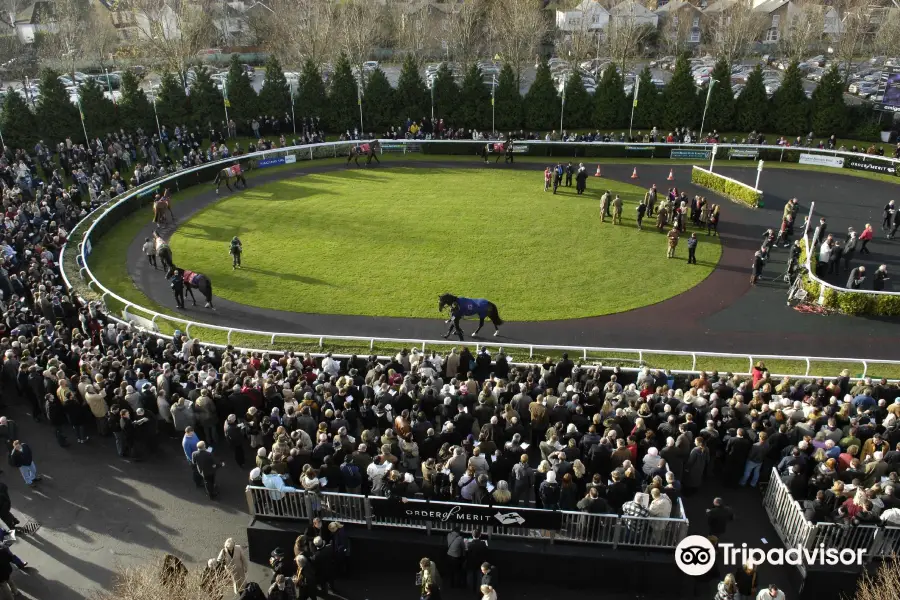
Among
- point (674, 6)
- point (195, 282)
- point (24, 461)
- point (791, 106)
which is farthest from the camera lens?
point (674, 6)

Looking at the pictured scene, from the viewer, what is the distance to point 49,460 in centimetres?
1442

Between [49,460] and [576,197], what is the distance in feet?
Result: 83.6

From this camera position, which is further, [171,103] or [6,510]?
[171,103]

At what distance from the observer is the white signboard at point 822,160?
125 feet

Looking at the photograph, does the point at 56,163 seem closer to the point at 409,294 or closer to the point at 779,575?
the point at 409,294

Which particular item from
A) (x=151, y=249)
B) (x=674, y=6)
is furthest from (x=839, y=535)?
(x=674, y=6)

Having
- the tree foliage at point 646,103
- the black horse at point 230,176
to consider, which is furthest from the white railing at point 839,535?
the tree foliage at point 646,103

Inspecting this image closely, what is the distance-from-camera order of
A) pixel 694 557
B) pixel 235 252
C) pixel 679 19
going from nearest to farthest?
pixel 694 557
pixel 235 252
pixel 679 19

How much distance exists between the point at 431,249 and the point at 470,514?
16.8 meters

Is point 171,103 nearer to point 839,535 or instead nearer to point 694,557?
point 694,557

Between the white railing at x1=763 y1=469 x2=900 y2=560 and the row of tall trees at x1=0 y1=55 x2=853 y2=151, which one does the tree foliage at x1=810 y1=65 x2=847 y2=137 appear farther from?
the white railing at x1=763 y1=469 x2=900 y2=560

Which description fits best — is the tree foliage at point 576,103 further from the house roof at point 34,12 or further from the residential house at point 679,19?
the house roof at point 34,12

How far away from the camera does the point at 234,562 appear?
9.92 metres

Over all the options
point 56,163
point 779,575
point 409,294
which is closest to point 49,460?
A: point 409,294
